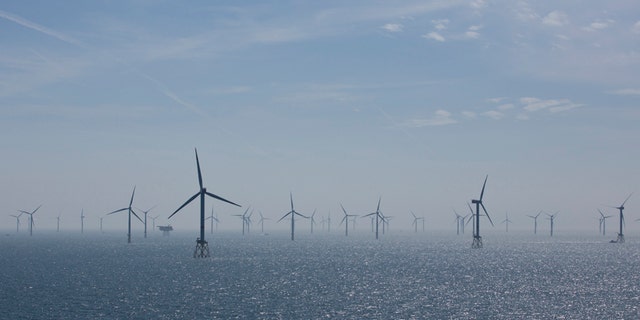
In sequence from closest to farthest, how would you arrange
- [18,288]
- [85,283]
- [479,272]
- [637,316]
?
[637,316]
[18,288]
[85,283]
[479,272]

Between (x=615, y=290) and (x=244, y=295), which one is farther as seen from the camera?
(x=615, y=290)

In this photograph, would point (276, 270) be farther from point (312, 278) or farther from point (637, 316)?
point (637, 316)

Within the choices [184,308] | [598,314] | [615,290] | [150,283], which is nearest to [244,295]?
[184,308]

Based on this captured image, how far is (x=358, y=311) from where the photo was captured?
3361 inches

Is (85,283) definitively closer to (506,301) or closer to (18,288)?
(18,288)

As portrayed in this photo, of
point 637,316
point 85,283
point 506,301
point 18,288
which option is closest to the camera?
point 637,316

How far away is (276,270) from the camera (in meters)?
154

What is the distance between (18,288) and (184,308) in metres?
35.0

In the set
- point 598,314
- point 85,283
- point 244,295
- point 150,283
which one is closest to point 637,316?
point 598,314

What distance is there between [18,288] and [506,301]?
231 ft

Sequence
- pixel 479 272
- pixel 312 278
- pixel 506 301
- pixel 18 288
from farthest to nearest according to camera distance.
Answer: pixel 479 272, pixel 312 278, pixel 18 288, pixel 506 301

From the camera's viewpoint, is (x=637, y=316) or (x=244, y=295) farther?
(x=244, y=295)

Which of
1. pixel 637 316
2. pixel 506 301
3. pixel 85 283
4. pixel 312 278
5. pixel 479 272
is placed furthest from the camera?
pixel 479 272

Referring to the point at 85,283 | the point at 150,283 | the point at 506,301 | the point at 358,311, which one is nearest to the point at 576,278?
the point at 506,301
